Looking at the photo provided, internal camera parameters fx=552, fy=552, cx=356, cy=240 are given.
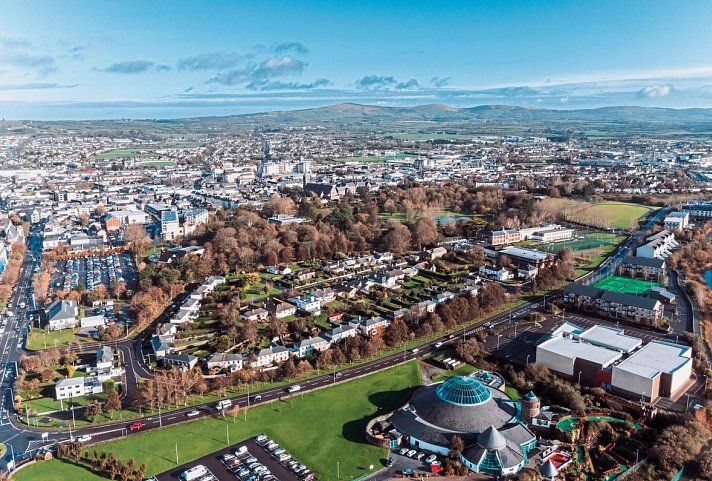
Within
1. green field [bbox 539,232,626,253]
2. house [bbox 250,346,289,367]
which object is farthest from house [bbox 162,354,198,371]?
green field [bbox 539,232,626,253]

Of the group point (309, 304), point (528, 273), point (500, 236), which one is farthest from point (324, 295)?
point (500, 236)

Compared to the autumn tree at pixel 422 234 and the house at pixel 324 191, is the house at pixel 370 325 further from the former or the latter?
the house at pixel 324 191

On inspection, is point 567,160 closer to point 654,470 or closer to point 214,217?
point 214,217

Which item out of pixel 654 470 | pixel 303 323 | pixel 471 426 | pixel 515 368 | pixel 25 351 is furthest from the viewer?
pixel 303 323

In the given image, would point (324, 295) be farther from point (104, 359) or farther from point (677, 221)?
point (677, 221)

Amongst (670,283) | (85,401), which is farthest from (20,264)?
(670,283)

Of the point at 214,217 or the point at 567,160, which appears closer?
the point at 214,217
